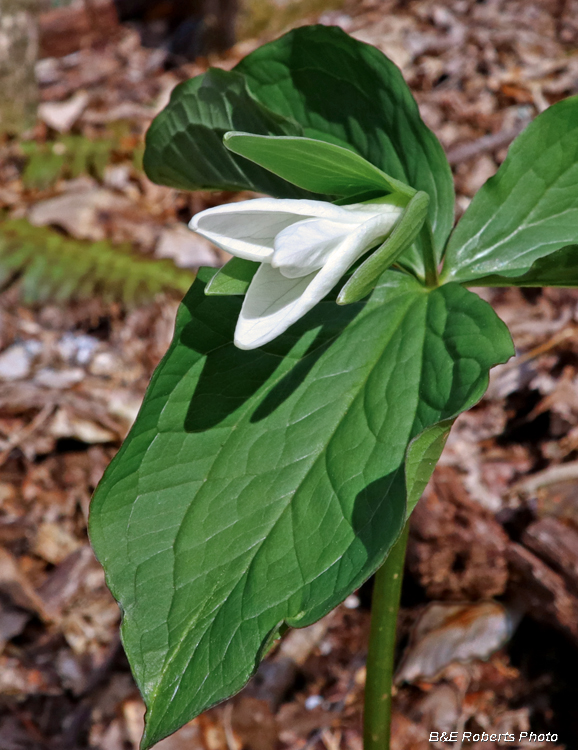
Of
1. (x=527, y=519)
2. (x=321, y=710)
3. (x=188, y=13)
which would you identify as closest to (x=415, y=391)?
(x=527, y=519)

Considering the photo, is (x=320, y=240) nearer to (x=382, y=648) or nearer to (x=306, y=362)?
(x=306, y=362)

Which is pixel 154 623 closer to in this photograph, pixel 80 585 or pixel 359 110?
pixel 359 110

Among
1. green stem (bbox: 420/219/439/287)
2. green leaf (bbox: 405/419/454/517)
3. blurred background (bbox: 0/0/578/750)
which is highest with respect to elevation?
green stem (bbox: 420/219/439/287)

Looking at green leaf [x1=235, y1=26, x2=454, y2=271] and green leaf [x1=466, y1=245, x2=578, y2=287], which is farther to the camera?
green leaf [x1=235, y1=26, x2=454, y2=271]

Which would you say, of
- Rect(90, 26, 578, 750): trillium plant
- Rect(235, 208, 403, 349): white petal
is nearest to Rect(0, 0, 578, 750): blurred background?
Rect(90, 26, 578, 750): trillium plant

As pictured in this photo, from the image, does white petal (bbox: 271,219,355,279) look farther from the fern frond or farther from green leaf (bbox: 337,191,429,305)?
the fern frond

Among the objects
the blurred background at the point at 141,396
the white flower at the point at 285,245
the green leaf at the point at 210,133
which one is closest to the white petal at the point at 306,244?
the white flower at the point at 285,245

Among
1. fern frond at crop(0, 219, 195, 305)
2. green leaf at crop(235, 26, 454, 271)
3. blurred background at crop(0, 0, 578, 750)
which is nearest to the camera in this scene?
green leaf at crop(235, 26, 454, 271)
